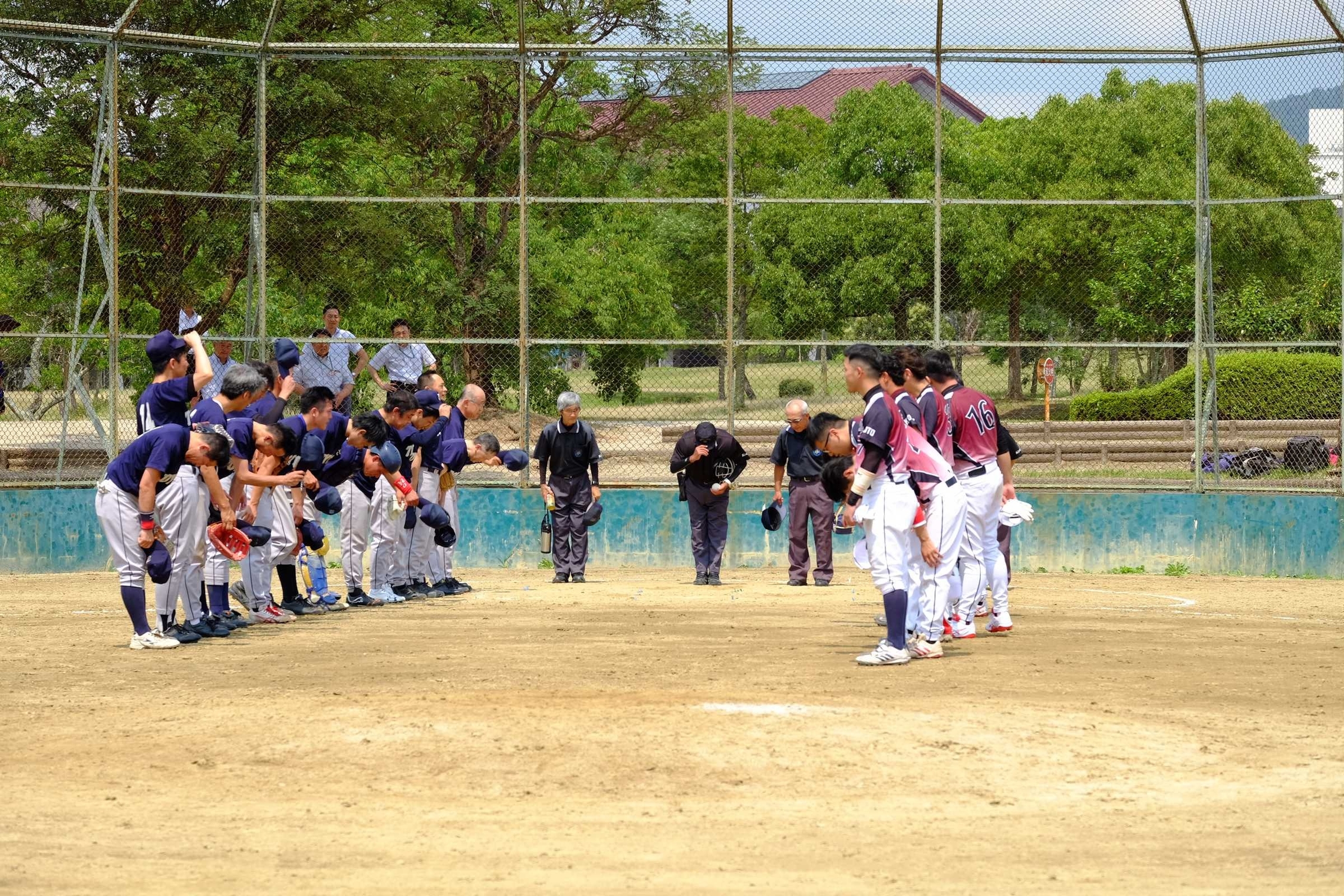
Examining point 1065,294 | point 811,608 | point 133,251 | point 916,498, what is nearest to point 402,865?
point 916,498

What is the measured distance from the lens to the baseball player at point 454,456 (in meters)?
14.0

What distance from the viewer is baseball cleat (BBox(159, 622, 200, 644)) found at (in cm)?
1149

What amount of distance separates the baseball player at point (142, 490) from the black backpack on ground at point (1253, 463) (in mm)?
11928

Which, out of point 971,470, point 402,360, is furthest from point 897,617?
point 402,360

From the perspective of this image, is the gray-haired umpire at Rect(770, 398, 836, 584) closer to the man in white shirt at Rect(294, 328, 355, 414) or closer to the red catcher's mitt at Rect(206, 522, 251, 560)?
the man in white shirt at Rect(294, 328, 355, 414)

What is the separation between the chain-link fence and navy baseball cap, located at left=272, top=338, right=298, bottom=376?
196 centimetres

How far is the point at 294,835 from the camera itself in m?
6.49

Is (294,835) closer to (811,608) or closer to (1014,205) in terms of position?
(811,608)

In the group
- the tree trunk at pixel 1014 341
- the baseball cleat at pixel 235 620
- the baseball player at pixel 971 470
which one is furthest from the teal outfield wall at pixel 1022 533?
the baseball player at pixel 971 470

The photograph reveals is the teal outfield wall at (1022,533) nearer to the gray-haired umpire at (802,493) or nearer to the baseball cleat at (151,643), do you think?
the gray-haired umpire at (802,493)

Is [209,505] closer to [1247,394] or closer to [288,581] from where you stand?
[288,581]

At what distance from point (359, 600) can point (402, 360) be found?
13.7ft

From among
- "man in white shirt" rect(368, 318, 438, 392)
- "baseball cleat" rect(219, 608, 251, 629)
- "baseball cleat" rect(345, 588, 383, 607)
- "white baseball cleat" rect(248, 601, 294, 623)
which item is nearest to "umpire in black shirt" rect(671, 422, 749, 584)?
"man in white shirt" rect(368, 318, 438, 392)

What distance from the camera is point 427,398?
46.8 feet
